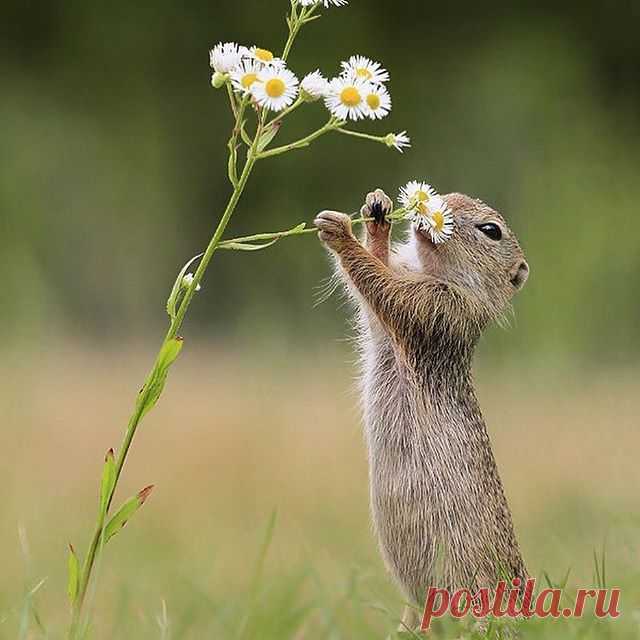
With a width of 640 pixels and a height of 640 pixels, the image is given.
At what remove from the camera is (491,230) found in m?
3.60

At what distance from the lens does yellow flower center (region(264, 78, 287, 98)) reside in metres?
2.32

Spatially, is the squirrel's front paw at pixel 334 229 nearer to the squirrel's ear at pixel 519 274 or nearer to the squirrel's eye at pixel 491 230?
the squirrel's eye at pixel 491 230

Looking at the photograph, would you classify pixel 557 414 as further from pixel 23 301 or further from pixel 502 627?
pixel 502 627

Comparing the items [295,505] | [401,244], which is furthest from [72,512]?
[401,244]

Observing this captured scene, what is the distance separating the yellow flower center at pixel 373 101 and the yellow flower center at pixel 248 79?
231mm

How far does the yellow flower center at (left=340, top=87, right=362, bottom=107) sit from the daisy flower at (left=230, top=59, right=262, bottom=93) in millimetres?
174

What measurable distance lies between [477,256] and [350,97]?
1.26 meters

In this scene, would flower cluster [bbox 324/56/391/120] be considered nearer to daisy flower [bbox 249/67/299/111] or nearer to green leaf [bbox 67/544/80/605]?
daisy flower [bbox 249/67/299/111]

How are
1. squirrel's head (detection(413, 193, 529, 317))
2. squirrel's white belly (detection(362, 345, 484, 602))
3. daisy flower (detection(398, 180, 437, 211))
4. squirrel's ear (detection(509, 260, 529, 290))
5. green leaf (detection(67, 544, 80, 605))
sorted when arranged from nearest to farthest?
1. green leaf (detection(67, 544, 80, 605))
2. daisy flower (detection(398, 180, 437, 211))
3. squirrel's white belly (detection(362, 345, 484, 602))
4. squirrel's head (detection(413, 193, 529, 317))
5. squirrel's ear (detection(509, 260, 529, 290))

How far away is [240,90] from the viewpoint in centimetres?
236

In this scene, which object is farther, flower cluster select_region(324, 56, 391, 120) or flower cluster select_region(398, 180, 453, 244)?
flower cluster select_region(398, 180, 453, 244)

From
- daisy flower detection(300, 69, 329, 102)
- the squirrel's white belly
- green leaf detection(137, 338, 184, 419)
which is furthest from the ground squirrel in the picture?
green leaf detection(137, 338, 184, 419)

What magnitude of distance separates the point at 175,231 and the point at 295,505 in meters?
8.37

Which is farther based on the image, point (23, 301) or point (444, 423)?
point (23, 301)
